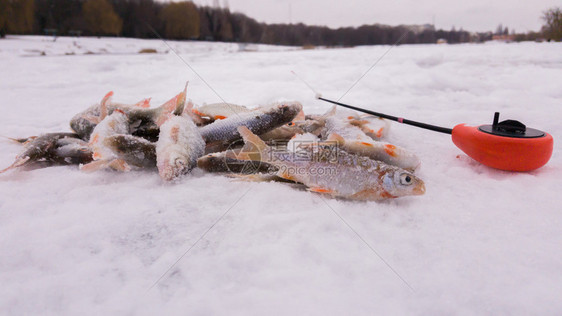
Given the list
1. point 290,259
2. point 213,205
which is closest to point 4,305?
point 213,205

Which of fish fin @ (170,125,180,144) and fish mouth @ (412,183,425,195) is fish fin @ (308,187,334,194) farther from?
fish fin @ (170,125,180,144)

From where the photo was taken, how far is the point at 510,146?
6.50 ft

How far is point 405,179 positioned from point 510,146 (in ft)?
2.88

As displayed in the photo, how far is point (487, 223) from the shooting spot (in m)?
1.61

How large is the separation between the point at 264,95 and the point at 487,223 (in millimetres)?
4706

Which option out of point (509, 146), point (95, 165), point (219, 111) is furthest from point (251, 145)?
point (509, 146)

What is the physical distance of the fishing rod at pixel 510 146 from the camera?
1.95 meters

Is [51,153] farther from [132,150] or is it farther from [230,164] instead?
[230,164]

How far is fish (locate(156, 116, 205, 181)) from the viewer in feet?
6.77

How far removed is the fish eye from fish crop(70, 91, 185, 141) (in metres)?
1.96

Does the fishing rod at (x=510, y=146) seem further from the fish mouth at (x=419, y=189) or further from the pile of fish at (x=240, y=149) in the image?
the fish mouth at (x=419, y=189)

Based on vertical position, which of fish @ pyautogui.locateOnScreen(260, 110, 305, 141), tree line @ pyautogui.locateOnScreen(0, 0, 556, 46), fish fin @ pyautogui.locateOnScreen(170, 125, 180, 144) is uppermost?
tree line @ pyautogui.locateOnScreen(0, 0, 556, 46)

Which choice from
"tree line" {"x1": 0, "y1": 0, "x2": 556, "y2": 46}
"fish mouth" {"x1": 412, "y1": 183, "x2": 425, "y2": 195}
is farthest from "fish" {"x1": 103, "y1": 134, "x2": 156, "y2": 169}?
"tree line" {"x1": 0, "y1": 0, "x2": 556, "y2": 46}

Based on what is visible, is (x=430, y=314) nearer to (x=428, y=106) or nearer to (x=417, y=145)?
(x=417, y=145)
